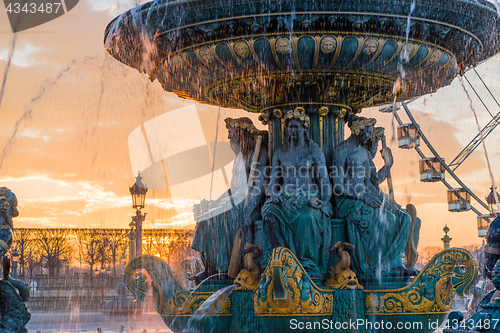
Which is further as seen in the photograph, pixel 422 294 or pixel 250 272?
pixel 250 272

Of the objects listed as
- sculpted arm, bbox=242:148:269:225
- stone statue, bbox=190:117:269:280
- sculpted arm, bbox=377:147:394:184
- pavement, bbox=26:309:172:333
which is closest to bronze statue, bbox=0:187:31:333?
stone statue, bbox=190:117:269:280

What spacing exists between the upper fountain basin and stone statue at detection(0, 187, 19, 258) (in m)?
2.12

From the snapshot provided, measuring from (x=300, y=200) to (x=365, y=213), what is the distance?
68 centimetres

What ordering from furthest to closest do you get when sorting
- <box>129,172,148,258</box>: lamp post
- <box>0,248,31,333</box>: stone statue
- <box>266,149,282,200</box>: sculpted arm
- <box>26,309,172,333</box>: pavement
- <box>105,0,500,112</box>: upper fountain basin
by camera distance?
<box>129,172,148,258</box>: lamp post < <box>26,309,172,333</box>: pavement < <box>266,149,282,200</box>: sculpted arm < <box>105,0,500,112</box>: upper fountain basin < <box>0,248,31,333</box>: stone statue

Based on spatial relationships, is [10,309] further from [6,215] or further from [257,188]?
[257,188]

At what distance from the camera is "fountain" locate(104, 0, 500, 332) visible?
18.8ft

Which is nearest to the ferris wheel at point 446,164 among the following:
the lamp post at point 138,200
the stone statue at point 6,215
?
the lamp post at point 138,200

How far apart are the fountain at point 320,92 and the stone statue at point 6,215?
1590 millimetres

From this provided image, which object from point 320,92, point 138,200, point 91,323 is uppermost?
point 320,92

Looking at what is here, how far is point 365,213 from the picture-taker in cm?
636

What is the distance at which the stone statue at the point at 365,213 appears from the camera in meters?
6.36

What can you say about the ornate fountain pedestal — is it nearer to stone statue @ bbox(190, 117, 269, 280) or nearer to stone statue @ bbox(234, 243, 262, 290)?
stone statue @ bbox(234, 243, 262, 290)

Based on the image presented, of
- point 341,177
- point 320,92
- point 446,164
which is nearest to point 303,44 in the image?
point 320,92

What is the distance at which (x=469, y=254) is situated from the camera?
6051 mm
